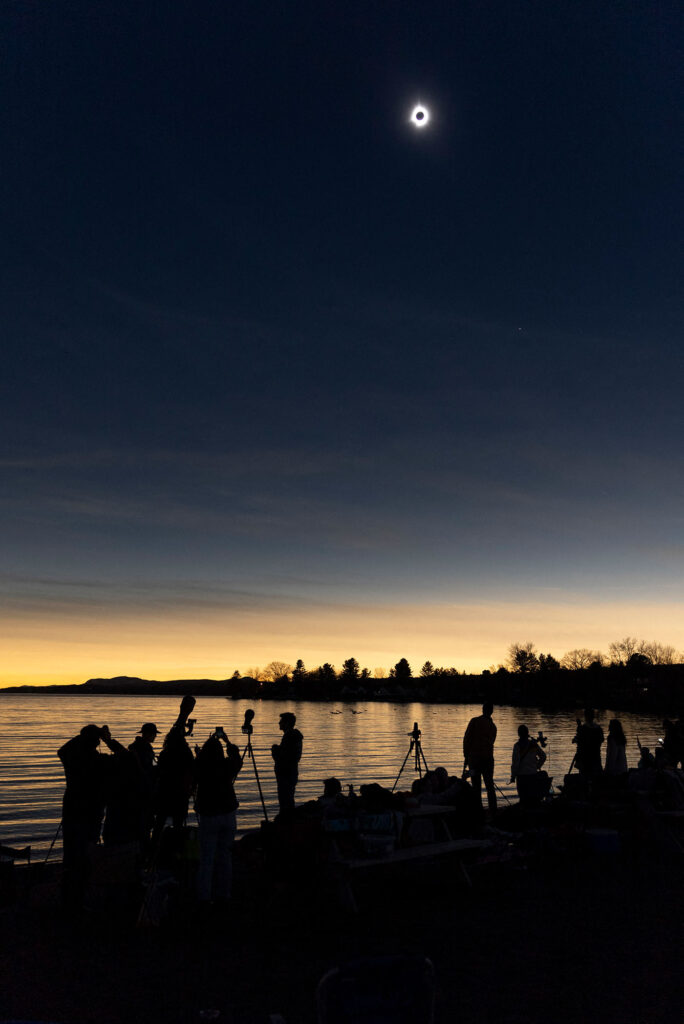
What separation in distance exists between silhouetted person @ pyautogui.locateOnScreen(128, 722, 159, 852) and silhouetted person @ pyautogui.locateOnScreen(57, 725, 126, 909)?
1.50ft

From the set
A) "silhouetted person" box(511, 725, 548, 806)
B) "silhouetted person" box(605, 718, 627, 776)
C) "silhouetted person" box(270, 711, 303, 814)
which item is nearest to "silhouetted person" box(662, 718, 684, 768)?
"silhouetted person" box(605, 718, 627, 776)

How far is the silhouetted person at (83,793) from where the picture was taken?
9.11m

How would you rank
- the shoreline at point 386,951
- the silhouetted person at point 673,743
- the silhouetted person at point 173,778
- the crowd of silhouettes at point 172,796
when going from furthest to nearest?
the silhouetted person at point 673,743, the silhouetted person at point 173,778, the crowd of silhouettes at point 172,796, the shoreline at point 386,951

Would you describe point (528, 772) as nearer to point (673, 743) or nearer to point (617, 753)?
point (617, 753)

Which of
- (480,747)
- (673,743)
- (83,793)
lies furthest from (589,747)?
(83,793)

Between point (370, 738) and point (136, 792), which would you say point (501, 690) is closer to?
point (370, 738)

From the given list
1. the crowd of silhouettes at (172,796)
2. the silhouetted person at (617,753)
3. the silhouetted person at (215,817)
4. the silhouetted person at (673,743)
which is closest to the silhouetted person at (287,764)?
the crowd of silhouettes at (172,796)

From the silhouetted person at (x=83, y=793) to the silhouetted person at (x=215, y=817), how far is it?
4.62 feet

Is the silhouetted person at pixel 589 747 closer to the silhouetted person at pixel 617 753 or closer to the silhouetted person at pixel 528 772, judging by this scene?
the silhouetted person at pixel 617 753

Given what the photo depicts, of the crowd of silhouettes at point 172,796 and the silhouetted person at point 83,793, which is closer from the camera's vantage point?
the crowd of silhouettes at point 172,796

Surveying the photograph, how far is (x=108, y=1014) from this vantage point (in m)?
5.62

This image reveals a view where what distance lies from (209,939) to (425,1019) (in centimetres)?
512

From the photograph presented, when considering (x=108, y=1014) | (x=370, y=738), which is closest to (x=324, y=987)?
(x=108, y=1014)

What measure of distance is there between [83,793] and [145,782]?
758mm
